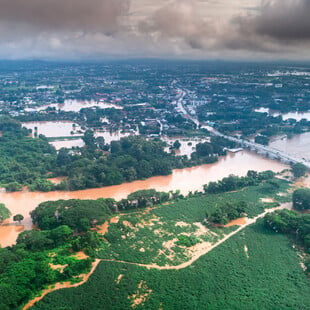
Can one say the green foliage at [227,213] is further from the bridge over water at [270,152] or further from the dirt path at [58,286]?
the bridge over water at [270,152]

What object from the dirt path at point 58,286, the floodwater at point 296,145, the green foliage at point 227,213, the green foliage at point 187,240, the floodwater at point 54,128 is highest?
the floodwater at point 54,128

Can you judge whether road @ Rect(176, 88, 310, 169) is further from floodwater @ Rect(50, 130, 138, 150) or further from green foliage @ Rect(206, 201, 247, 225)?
floodwater @ Rect(50, 130, 138, 150)

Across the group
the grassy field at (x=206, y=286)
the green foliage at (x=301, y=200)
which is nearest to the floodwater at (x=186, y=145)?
the green foliage at (x=301, y=200)

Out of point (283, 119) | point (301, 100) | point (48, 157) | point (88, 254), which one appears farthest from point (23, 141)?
point (301, 100)

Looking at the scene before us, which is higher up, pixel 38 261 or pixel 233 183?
pixel 233 183

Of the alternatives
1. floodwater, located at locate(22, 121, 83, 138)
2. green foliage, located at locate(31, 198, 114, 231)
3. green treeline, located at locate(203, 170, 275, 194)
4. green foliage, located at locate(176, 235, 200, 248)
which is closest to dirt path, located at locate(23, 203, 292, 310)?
green foliage, located at locate(176, 235, 200, 248)

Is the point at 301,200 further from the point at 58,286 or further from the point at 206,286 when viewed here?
the point at 58,286

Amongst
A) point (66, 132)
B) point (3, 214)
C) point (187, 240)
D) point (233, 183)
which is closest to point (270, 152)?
point (233, 183)
